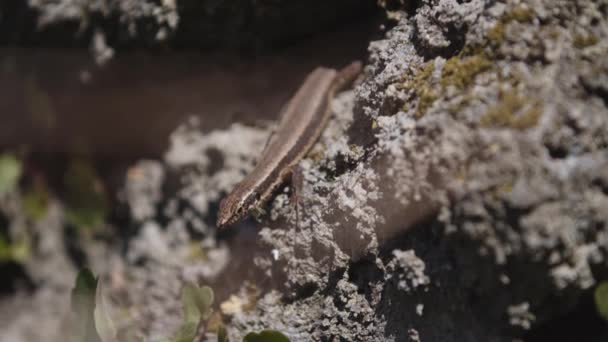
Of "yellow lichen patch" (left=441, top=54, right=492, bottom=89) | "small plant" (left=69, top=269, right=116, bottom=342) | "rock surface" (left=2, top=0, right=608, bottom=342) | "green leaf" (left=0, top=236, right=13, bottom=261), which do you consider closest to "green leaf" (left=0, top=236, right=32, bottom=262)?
"green leaf" (left=0, top=236, right=13, bottom=261)

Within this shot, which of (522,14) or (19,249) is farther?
(19,249)

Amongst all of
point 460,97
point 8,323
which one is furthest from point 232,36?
point 8,323

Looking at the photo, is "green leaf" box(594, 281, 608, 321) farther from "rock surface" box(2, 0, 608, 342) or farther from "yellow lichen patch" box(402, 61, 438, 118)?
"yellow lichen patch" box(402, 61, 438, 118)

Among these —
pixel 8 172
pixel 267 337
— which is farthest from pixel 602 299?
pixel 8 172

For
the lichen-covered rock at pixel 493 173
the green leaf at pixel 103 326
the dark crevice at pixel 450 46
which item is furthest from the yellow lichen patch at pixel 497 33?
the green leaf at pixel 103 326

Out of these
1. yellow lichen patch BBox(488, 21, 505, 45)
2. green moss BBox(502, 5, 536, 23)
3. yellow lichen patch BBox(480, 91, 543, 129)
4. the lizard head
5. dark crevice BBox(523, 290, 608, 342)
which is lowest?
dark crevice BBox(523, 290, 608, 342)

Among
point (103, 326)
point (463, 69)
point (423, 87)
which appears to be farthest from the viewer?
point (103, 326)

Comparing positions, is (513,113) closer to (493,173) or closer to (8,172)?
(493,173)

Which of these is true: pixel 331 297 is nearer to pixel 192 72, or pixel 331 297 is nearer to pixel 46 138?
pixel 192 72
